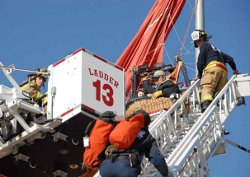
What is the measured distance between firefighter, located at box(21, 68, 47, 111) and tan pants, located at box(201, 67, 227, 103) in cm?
284

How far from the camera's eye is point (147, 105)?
16.8m

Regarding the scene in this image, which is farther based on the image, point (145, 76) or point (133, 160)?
point (145, 76)

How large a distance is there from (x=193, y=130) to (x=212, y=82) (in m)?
2.33

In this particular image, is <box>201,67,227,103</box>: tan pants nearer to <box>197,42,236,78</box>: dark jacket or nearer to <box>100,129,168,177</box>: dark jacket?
<box>197,42,236,78</box>: dark jacket

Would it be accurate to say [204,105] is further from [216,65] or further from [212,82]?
[216,65]

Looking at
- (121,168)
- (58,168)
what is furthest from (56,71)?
(121,168)

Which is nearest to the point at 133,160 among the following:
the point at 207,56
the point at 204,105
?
the point at 204,105

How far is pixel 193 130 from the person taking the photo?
1339 cm

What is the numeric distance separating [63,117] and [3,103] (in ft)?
3.36

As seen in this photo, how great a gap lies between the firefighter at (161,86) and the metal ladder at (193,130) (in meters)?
0.68

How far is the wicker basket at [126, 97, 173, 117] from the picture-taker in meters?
16.5

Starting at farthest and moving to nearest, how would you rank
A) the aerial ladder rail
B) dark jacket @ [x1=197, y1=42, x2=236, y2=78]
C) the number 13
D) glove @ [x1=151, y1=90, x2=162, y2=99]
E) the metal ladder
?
1. glove @ [x1=151, y1=90, x2=162, y2=99]
2. dark jacket @ [x1=197, y1=42, x2=236, y2=78]
3. the number 13
4. the aerial ladder rail
5. the metal ladder

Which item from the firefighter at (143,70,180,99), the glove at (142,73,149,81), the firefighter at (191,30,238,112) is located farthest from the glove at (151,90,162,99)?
the glove at (142,73,149,81)

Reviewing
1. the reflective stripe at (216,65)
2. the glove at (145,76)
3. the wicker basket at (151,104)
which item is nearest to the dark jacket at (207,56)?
the reflective stripe at (216,65)
